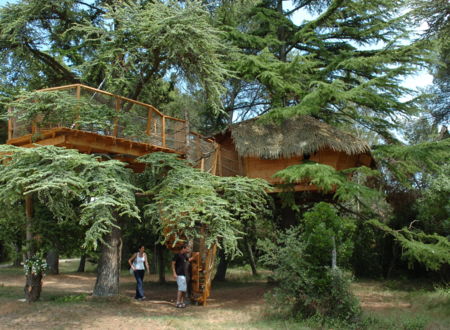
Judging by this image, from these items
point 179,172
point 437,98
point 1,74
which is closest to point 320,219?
point 179,172

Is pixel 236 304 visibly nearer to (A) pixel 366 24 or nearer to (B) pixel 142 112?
(B) pixel 142 112

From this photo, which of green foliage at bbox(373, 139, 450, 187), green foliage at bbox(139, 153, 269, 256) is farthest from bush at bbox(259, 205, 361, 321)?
green foliage at bbox(373, 139, 450, 187)

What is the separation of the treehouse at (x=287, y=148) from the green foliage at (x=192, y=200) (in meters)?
2.45

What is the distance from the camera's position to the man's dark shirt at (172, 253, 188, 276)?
11.9 metres

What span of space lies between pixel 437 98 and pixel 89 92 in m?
21.5

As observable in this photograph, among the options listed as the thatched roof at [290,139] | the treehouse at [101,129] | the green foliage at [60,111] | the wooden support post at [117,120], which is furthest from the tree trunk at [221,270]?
the green foliage at [60,111]

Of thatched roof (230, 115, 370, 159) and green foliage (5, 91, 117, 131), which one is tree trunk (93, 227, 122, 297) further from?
thatched roof (230, 115, 370, 159)

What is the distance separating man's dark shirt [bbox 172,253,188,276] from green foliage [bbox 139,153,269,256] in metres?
0.94

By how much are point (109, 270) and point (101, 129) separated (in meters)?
4.49

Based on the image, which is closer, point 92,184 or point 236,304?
point 92,184

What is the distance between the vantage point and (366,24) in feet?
56.9

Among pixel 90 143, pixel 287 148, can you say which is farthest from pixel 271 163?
pixel 90 143

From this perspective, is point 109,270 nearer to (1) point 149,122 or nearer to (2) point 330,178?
(1) point 149,122

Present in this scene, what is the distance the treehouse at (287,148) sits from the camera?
14.4 meters
